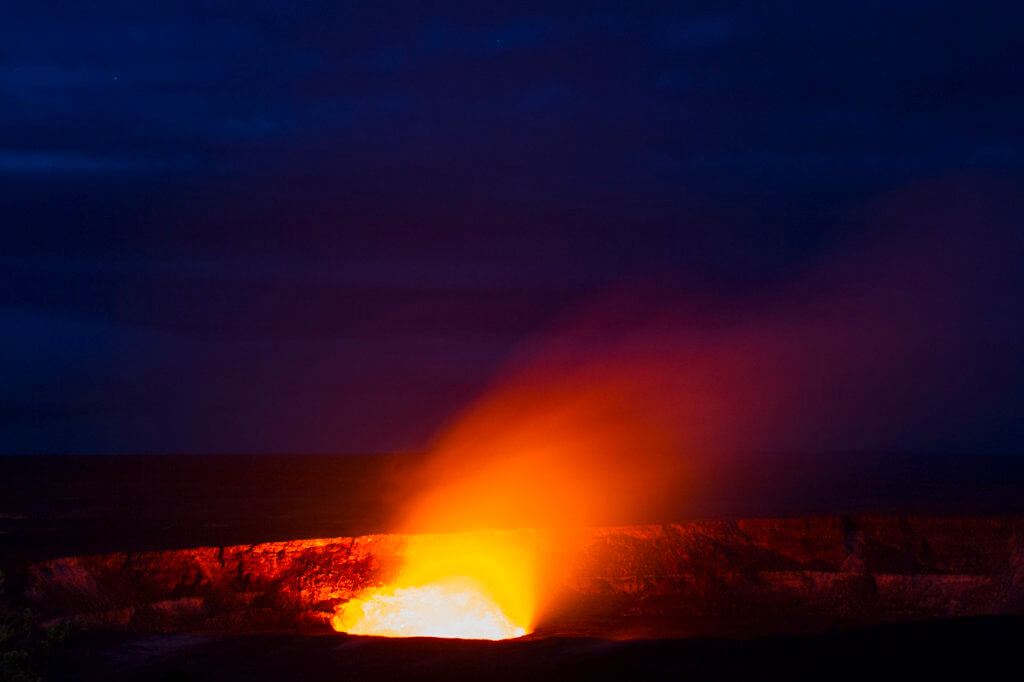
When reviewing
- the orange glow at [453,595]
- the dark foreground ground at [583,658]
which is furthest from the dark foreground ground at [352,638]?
the orange glow at [453,595]

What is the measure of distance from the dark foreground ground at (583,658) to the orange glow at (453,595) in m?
4.26

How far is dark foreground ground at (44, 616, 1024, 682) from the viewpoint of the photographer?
10609 mm

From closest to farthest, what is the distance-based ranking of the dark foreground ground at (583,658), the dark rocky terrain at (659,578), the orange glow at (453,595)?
the dark foreground ground at (583,658)
the dark rocky terrain at (659,578)
the orange glow at (453,595)

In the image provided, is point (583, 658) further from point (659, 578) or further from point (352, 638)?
point (659, 578)

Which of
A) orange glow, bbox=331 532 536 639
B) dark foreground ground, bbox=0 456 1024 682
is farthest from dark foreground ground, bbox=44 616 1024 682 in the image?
orange glow, bbox=331 532 536 639

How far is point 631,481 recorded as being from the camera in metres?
62.5

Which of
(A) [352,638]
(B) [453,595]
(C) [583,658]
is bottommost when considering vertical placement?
(C) [583,658]

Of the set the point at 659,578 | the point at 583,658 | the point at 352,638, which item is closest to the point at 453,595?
the point at 659,578

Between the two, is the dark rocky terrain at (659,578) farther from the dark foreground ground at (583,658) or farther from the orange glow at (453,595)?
the dark foreground ground at (583,658)

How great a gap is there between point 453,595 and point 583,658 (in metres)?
7.65

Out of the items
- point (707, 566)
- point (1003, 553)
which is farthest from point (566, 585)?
point (1003, 553)

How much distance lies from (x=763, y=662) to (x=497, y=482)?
55.2 metres

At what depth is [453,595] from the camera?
19172 millimetres

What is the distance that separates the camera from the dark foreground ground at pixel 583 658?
1061cm
